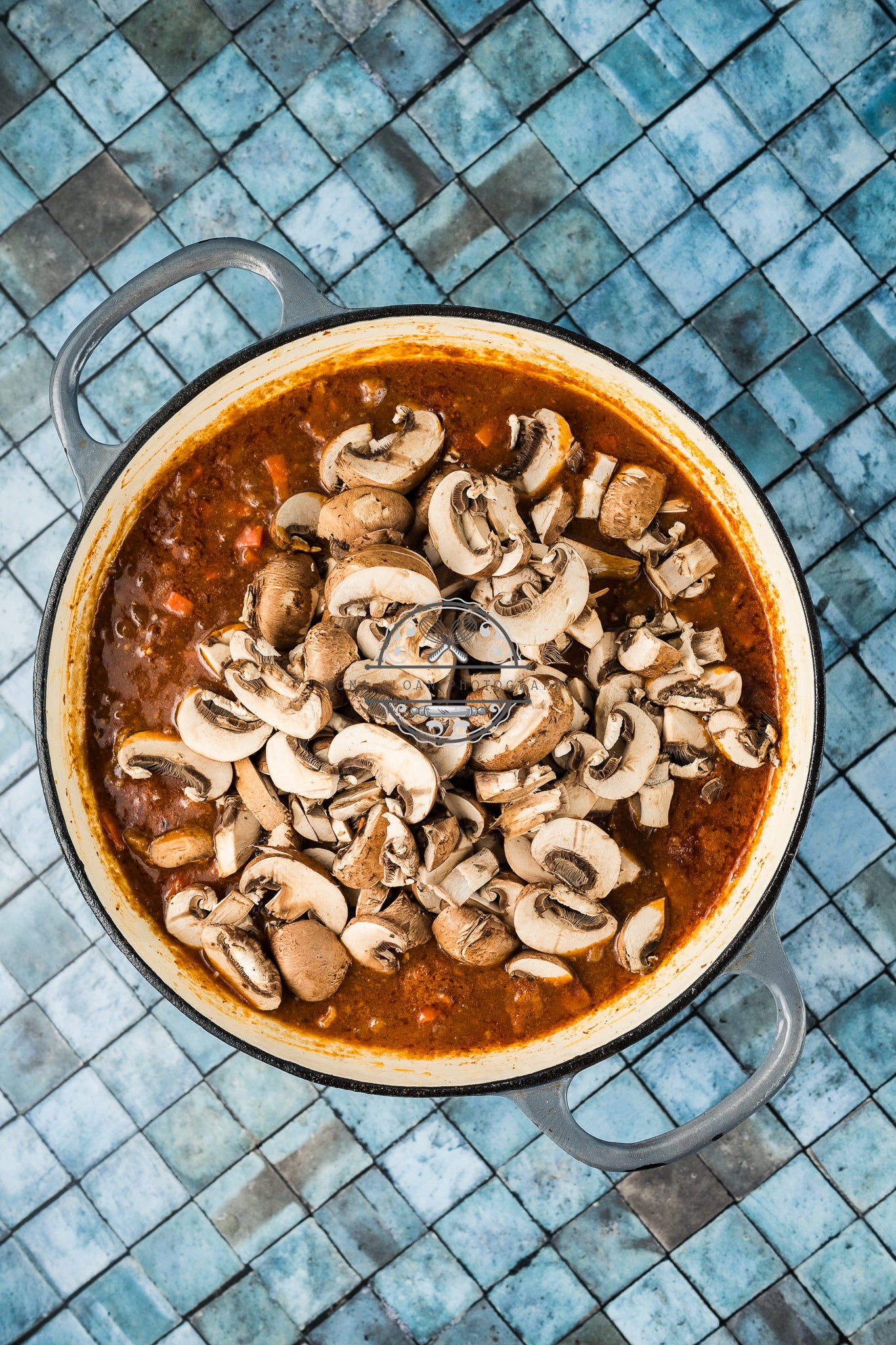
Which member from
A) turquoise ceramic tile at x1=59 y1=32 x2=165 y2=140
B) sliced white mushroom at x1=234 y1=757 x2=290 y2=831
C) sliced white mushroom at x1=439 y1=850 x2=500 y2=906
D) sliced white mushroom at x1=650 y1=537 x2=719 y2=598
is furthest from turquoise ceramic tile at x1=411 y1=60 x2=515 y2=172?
sliced white mushroom at x1=439 y1=850 x2=500 y2=906

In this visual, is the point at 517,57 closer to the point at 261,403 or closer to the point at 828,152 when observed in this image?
the point at 828,152

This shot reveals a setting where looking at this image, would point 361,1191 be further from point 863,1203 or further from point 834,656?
point 834,656

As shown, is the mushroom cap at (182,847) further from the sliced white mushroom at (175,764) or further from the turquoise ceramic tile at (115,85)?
the turquoise ceramic tile at (115,85)

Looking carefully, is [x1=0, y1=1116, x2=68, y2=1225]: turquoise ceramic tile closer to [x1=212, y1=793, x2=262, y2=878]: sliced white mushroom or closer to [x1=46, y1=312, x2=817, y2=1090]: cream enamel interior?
[x1=46, y1=312, x2=817, y2=1090]: cream enamel interior

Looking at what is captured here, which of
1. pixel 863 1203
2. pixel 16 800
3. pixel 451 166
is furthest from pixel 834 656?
pixel 16 800

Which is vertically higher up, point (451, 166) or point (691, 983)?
point (451, 166)

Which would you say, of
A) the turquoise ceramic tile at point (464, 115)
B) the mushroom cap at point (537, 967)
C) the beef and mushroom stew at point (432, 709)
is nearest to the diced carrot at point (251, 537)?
the beef and mushroom stew at point (432, 709)

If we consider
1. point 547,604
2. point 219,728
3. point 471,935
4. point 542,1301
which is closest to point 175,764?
point 219,728
